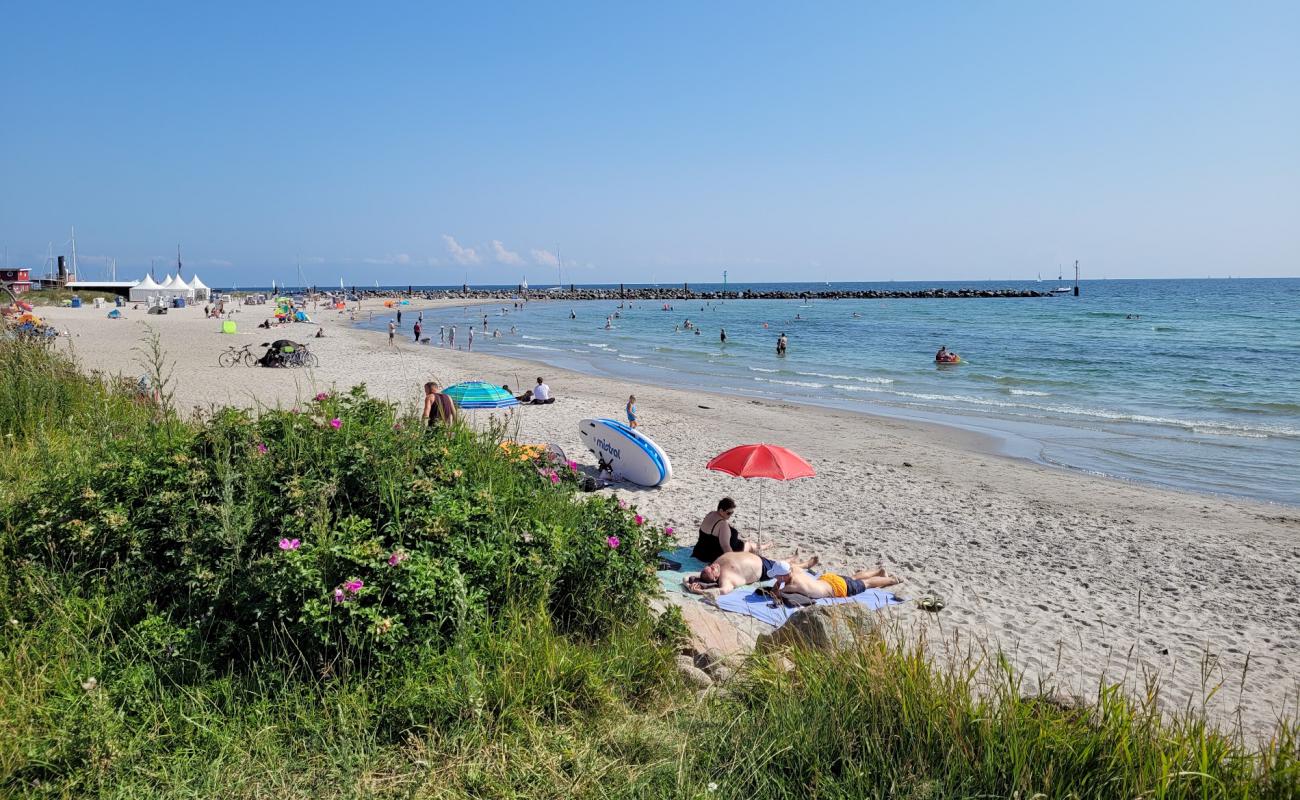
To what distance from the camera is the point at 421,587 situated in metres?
3.46

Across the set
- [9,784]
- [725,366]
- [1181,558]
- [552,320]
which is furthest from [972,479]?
[552,320]

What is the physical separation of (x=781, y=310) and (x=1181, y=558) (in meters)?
77.8

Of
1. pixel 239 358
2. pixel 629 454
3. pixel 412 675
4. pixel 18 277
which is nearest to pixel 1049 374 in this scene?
pixel 629 454

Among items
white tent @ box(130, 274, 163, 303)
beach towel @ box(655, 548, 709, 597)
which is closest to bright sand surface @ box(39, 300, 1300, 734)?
beach towel @ box(655, 548, 709, 597)

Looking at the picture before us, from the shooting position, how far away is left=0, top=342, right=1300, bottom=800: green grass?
2871 mm

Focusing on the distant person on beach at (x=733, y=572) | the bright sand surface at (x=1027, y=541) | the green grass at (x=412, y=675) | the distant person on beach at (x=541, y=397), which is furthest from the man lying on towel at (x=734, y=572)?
the distant person on beach at (x=541, y=397)

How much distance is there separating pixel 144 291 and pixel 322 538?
72878 mm

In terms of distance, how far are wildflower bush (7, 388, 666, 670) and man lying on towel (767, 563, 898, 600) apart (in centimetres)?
271

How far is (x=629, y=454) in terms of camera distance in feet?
36.5

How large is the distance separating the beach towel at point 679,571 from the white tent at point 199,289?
73424mm

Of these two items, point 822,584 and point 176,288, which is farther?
Answer: point 176,288

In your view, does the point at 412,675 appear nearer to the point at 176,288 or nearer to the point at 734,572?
the point at 734,572

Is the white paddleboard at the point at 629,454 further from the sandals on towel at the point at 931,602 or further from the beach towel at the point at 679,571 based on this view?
the sandals on towel at the point at 931,602

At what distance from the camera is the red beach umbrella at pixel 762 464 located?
27.5 feet
